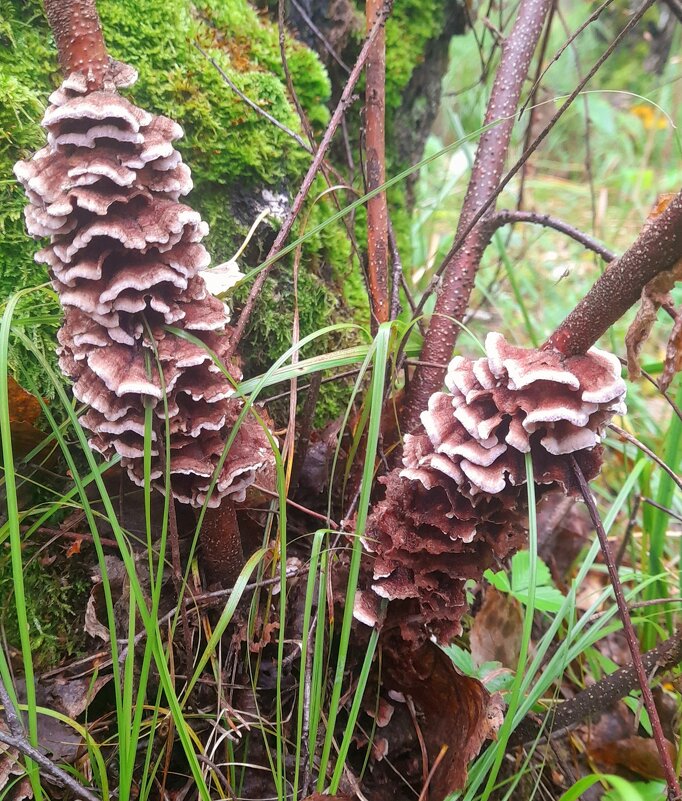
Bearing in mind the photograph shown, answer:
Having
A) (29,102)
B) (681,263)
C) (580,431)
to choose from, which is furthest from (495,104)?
(29,102)

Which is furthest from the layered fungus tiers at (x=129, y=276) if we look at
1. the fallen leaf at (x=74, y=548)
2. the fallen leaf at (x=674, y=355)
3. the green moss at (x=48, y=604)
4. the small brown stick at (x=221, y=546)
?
the fallen leaf at (x=674, y=355)

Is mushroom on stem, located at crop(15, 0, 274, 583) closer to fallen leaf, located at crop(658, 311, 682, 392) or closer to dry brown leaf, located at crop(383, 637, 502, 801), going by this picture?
dry brown leaf, located at crop(383, 637, 502, 801)

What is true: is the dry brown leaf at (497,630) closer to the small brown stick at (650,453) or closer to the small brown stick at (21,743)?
the small brown stick at (650,453)

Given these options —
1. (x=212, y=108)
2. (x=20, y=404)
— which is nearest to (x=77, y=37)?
(x=212, y=108)

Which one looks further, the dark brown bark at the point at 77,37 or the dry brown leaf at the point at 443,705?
the dry brown leaf at the point at 443,705

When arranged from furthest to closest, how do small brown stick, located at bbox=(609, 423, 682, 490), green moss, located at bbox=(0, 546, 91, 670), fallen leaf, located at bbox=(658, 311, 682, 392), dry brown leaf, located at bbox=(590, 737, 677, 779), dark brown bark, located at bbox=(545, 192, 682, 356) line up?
dry brown leaf, located at bbox=(590, 737, 677, 779) → green moss, located at bbox=(0, 546, 91, 670) → small brown stick, located at bbox=(609, 423, 682, 490) → fallen leaf, located at bbox=(658, 311, 682, 392) → dark brown bark, located at bbox=(545, 192, 682, 356)

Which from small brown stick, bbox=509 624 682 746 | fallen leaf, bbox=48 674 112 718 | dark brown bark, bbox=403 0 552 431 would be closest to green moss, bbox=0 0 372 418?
dark brown bark, bbox=403 0 552 431

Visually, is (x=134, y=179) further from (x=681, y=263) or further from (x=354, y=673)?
(x=354, y=673)
